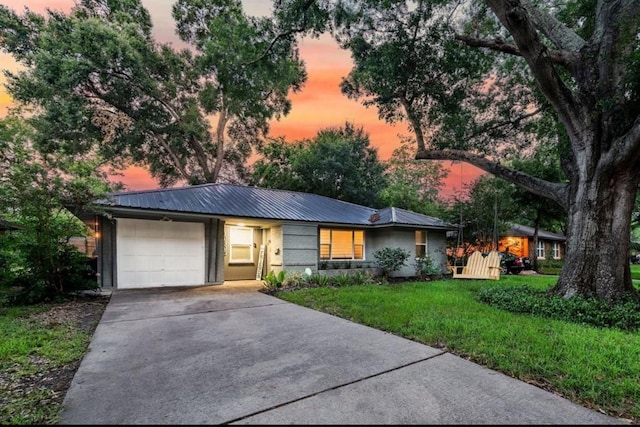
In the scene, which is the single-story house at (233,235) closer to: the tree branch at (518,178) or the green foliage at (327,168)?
the tree branch at (518,178)

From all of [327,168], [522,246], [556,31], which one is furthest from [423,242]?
[522,246]

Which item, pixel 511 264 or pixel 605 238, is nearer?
pixel 605 238

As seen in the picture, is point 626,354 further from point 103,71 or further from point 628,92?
point 103,71

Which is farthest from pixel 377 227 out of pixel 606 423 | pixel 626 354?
pixel 606 423

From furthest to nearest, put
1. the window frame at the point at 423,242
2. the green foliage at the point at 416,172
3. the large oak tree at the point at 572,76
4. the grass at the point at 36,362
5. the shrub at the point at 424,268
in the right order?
the green foliage at the point at 416,172 < the window frame at the point at 423,242 < the shrub at the point at 424,268 < the large oak tree at the point at 572,76 < the grass at the point at 36,362

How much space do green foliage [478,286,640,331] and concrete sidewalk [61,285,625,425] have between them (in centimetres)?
338

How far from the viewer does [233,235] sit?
38.3ft

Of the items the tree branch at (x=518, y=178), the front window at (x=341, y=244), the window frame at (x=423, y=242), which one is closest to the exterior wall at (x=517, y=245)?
the window frame at (x=423, y=242)

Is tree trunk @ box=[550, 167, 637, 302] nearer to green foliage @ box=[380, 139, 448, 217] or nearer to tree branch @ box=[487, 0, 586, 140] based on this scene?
tree branch @ box=[487, 0, 586, 140]

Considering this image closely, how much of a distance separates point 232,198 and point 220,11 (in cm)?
1277

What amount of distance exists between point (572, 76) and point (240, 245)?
11.4 metres

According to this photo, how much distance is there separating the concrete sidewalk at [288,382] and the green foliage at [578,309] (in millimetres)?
3378

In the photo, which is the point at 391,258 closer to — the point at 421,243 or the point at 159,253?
the point at 421,243

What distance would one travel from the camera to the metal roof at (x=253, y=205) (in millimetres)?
9031
